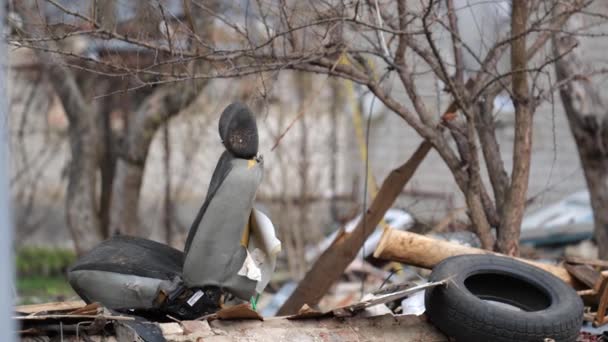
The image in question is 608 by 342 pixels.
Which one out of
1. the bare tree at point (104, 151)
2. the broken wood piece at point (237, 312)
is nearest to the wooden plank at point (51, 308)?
the broken wood piece at point (237, 312)

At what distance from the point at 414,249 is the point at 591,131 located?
11.0 ft

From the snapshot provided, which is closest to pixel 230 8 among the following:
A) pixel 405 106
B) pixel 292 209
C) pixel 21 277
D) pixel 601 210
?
pixel 405 106

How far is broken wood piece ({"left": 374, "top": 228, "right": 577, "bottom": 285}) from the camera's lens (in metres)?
6.24

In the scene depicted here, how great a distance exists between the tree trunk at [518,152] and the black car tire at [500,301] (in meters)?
1.19

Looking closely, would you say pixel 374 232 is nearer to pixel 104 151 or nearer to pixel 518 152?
pixel 518 152

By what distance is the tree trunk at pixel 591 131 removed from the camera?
8.69 meters

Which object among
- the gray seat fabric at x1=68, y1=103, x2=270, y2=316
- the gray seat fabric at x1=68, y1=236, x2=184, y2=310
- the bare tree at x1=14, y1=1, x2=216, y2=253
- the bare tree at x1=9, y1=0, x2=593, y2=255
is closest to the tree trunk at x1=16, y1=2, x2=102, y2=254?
the bare tree at x1=14, y1=1, x2=216, y2=253

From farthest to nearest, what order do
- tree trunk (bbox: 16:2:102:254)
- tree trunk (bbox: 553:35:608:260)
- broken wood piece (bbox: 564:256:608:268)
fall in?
tree trunk (bbox: 16:2:102:254) < tree trunk (bbox: 553:35:608:260) < broken wood piece (bbox: 564:256:608:268)

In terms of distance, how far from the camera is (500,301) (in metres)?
6.05

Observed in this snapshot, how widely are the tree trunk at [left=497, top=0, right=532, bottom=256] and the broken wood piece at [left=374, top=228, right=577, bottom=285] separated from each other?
0.78 meters

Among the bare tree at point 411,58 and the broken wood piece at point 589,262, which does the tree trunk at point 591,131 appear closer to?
the bare tree at point 411,58

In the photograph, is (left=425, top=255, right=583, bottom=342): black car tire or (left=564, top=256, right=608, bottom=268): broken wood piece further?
(left=564, top=256, right=608, bottom=268): broken wood piece

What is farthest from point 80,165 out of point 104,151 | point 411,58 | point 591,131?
point 591,131

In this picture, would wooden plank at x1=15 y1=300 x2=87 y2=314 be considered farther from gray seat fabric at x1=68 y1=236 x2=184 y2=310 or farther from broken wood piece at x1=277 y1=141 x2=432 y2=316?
broken wood piece at x1=277 y1=141 x2=432 y2=316
